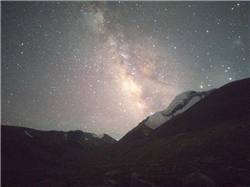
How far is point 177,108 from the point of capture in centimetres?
9488

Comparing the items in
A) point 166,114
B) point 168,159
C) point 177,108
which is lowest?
point 168,159

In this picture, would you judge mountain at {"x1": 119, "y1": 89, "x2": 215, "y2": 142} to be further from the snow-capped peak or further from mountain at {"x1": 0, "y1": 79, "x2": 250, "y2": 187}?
mountain at {"x1": 0, "y1": 79, "x2": 250, "y2": 187}

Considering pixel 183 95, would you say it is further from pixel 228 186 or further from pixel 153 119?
pixel 228 186

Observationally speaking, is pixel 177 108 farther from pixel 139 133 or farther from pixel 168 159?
pixel 168 159

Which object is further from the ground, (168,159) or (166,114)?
(166,114)

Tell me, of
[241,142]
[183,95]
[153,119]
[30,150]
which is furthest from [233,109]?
[183,95]

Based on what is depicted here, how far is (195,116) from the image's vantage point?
124 ft

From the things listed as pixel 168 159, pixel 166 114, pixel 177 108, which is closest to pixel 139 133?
pixel 166 114

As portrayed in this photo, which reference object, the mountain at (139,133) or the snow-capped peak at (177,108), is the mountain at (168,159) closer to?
the mountain at (139,133)

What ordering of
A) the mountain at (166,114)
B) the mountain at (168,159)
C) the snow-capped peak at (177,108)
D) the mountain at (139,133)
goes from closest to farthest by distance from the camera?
the mountain at (168,159)
the mountain at (139,133)
the mountain at (166,114)
the snow-capped peak at (177,108)

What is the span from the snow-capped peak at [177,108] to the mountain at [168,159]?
15.4 meters

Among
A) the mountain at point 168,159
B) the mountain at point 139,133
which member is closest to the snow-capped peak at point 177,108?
the mountain at point 139,133

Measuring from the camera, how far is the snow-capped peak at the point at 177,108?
253 ft

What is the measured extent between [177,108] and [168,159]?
89.3 m
